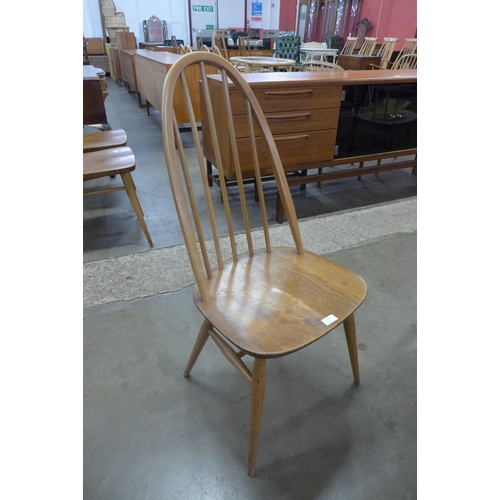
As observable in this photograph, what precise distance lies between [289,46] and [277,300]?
571 centimetres

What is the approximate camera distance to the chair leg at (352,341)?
3.49 ft

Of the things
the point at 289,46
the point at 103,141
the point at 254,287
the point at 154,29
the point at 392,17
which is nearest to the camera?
the point at 254,287

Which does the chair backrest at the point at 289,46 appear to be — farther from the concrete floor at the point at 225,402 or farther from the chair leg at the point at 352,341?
the chair leg at the point at 352,341

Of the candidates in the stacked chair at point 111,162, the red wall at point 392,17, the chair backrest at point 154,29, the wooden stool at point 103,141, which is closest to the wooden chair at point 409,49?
the red wall at point 392,17

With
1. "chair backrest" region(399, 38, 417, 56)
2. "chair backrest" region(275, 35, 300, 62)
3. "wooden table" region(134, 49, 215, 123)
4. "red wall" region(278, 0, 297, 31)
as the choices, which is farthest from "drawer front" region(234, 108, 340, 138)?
"red wall" region(278, 0, 297, 31)

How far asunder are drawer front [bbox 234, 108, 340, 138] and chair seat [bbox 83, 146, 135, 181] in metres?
0.63

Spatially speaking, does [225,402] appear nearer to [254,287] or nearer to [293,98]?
[254,287]

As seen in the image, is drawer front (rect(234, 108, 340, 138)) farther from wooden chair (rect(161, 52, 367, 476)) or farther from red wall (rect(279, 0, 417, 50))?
red wall (rect(279, 0, 417, 50))

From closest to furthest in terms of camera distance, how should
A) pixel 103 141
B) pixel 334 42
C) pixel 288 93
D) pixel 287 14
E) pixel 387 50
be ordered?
pixel 288 93 < pixel 103 141 < pixel 387 50 < pixel 334 42 < pixel 287 14

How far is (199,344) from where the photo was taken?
1144mm

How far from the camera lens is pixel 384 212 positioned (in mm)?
2426

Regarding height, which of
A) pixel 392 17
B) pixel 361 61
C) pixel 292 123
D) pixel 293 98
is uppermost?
pixel 392 17

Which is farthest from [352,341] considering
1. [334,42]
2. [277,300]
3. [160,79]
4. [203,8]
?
[203,8]
